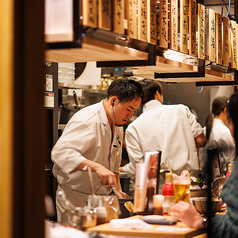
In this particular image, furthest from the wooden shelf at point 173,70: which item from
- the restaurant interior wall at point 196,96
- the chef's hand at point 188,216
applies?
the restaurant interior wall at point 196,96

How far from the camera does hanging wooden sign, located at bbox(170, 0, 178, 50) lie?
2885 millimetres

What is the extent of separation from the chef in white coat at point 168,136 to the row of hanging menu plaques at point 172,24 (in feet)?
2.66

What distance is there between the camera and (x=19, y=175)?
1.43m

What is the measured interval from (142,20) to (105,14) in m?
0.49

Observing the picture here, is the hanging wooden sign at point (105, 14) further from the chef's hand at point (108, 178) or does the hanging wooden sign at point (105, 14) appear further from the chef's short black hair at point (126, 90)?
the chef's short black hair at point (126, 90)

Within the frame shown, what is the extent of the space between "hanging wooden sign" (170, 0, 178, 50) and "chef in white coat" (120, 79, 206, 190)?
168 centimetres

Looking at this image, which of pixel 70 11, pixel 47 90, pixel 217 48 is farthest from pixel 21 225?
pixel 47 90

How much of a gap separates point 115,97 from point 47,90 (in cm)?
144

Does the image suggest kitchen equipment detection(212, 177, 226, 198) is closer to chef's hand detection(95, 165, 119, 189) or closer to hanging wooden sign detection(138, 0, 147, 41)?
chef's hand detection(95, 165, 119, 189)

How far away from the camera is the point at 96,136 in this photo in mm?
3326

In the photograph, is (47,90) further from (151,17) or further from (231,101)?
(231,101)

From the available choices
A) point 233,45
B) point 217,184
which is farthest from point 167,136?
point 217,184

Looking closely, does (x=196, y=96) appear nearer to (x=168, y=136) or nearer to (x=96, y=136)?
(x=168, y=136)

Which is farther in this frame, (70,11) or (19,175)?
(70,11)
